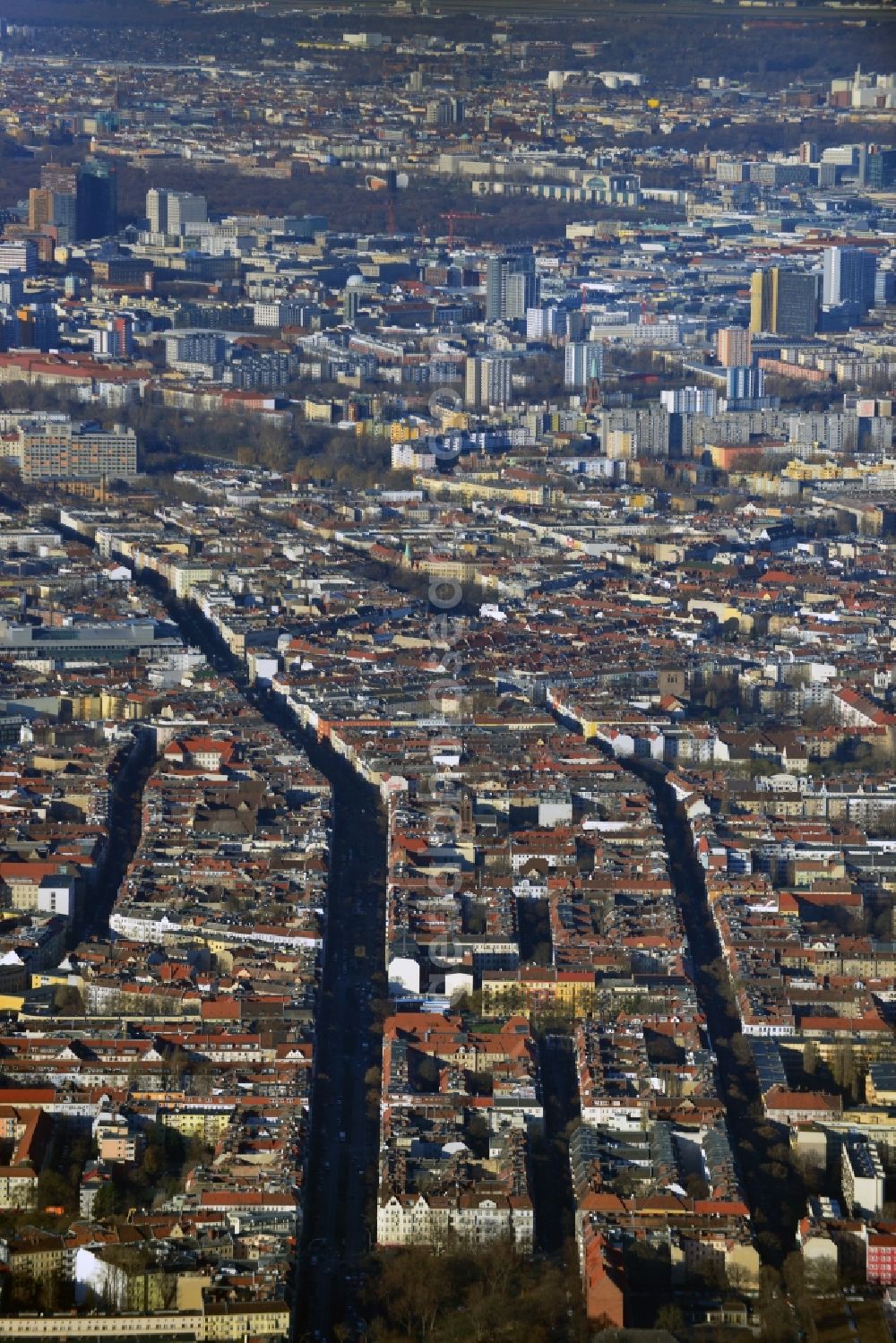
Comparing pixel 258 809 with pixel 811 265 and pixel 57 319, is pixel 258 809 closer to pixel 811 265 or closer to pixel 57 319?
pixel 57 319

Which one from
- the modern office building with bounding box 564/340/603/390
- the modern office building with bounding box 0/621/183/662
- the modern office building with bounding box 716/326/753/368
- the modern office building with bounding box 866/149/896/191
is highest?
the modern office building with bounding box 0/621/183/662

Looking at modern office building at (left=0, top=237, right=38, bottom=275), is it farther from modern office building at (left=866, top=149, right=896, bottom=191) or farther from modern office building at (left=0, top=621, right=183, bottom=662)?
modern office building at (left=0, top=621, right=183, bottom=662)

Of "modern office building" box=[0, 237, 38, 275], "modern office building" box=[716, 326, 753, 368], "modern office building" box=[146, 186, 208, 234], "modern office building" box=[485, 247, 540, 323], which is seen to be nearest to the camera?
"modern office building" box=[716, 326, 753, 368]

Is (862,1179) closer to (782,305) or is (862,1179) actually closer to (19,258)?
(782,305)

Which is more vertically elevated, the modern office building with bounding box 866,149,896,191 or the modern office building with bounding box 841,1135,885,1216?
the modern office building with bounding box 841,1135,885,1216

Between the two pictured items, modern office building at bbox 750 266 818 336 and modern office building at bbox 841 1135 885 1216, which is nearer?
modern office building at bbox 841 1135 885 1216

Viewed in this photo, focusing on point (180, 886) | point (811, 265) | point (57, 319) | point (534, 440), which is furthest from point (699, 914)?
point (811, 265)

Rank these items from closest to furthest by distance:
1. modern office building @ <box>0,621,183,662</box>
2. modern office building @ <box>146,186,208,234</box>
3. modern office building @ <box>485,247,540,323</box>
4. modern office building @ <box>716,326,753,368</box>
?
modern office building @ <box>0,621,183,662</box> → modern office building @ <box>716,326,753,368</box> → modern office building @ <box>485,247,540,323</box> → modern office building @ <box>146,186,208,234</box>

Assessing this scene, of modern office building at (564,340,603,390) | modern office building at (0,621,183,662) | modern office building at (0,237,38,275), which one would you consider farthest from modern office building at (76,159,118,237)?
modern office building at (0,621,183,662)
